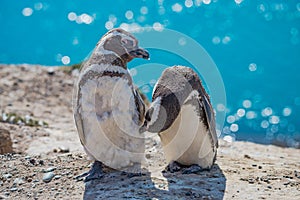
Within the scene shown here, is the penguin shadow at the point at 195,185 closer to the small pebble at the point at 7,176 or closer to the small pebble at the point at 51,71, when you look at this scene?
the small pebble at the point at 7,176

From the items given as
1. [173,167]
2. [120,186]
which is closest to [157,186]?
[120,186]

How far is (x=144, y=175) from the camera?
17.6 feet

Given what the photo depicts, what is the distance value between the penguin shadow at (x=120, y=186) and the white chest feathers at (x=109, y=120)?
0.15 meters

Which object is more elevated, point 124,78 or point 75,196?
point 124,78

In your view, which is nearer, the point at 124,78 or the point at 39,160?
the point at 124,78

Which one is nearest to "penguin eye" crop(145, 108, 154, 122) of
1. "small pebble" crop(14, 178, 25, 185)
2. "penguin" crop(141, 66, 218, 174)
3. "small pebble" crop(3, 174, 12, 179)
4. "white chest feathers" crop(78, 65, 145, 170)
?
"penguin" crop(141, 66, 218, 174)

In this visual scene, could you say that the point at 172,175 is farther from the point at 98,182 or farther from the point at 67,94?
the point at 67,94

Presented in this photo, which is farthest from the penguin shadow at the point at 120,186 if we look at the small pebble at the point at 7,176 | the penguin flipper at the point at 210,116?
the small pebble at the point at 7,176

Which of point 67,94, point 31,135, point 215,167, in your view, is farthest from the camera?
point 67,94

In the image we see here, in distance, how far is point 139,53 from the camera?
5.20 meters

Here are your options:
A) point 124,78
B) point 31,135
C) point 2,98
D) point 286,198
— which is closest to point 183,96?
point 124,78

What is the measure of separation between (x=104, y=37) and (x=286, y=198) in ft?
8.18

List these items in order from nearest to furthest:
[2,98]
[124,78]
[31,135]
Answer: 1. [124,78]
2. [31,135]
3. [2,98]

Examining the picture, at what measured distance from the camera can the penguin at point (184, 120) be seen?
5043 millimetres
